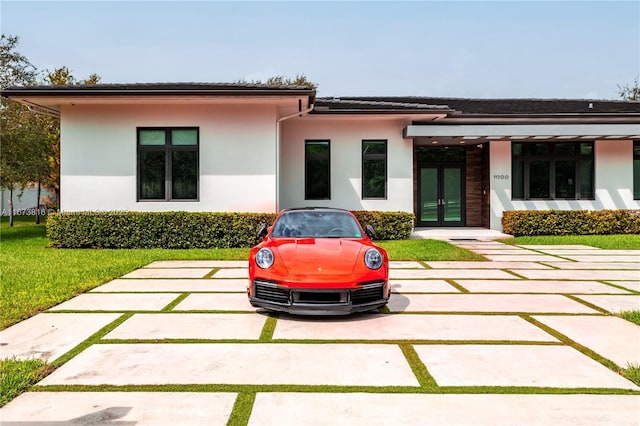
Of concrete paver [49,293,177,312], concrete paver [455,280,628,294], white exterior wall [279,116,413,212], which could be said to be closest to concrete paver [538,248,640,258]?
concrete paver [455,280,628,294]

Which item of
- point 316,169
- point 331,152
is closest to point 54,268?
point 316,169

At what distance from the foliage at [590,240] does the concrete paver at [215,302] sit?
10.2 m

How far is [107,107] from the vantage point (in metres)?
12.4

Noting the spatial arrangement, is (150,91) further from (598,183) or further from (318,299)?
(598,183)

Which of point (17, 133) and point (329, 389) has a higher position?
point (17, 133)

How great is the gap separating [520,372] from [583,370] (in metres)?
0.52

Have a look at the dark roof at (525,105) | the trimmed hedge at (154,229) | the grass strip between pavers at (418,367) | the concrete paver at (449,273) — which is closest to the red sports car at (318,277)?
the grass strip between pavers at (418,367)

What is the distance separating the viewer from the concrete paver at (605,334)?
13.0 ft

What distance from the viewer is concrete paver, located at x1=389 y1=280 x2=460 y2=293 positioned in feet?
22.2

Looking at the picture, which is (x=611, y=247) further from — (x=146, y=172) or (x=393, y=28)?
(x=146, y=172)

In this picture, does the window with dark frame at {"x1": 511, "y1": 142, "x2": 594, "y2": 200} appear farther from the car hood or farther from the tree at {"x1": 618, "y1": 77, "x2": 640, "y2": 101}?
the tree at {"x1": 618, "y1": 77, "x2": 640, "y2": 101}

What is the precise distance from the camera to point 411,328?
4.74m

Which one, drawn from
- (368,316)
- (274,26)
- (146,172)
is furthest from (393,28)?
(368,316)

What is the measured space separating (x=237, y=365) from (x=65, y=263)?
7.04 meters
